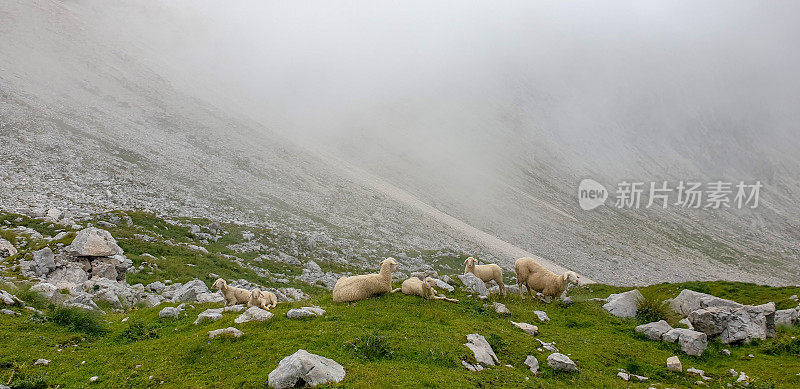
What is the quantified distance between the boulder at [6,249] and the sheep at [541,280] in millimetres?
29154

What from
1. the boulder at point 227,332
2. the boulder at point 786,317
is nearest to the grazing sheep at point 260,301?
the boulder at point 227,332

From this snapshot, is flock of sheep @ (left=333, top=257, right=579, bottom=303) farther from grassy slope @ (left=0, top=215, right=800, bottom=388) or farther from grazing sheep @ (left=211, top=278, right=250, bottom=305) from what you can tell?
grazing sheep @ (left=211, top=278, right=250, bottom=305)

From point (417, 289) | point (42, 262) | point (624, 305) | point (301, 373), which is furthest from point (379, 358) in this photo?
point (42, 262)

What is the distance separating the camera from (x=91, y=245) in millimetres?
24531

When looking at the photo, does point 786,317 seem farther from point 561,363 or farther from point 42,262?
point 42,262

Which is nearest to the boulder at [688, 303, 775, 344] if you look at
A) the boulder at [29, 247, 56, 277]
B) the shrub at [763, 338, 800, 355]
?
the shrub at [763, 338, 800, 355]

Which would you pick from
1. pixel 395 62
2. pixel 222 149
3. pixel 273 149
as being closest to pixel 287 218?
pixel 222 149

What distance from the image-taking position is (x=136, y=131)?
67.4 m

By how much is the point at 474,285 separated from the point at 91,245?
22455 millimetres

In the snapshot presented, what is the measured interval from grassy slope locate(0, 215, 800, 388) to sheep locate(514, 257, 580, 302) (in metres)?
2.20

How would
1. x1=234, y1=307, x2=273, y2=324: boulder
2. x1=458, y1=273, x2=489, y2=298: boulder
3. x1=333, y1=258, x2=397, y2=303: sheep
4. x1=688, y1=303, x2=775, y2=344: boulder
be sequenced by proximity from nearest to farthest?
x1=234, y1=307, x2=273, y2=324: boulder → x1=688, y1=303, x2=775, y2=344: boulder → x1=333, y1=258, x2=397, y2=303: sheep → x1=458, y1=273, x2=489, y2=298: boulder

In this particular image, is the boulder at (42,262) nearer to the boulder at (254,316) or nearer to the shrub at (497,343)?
the boulder at (254,316)

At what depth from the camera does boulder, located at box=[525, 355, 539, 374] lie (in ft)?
38.5

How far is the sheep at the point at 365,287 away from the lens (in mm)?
15422
